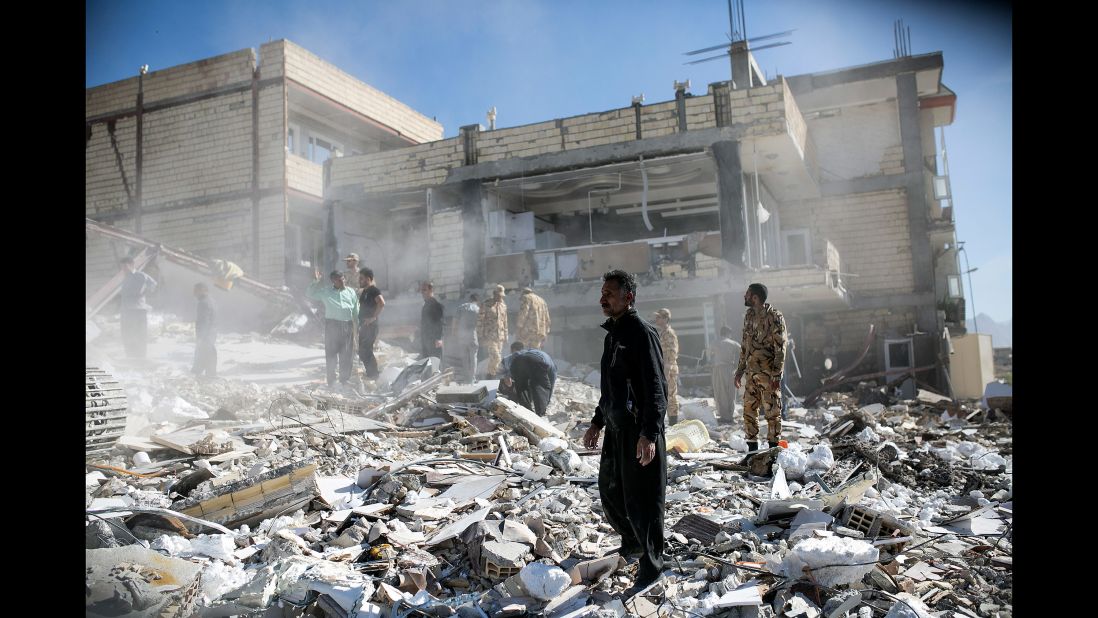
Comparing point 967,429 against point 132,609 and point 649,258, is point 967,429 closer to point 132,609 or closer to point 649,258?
point 649,258

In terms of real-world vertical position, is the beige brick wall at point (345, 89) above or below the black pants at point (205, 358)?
above

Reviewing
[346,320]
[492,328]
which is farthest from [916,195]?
[346,320]

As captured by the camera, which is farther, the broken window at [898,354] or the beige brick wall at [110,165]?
the beige brick wall at [110,165]

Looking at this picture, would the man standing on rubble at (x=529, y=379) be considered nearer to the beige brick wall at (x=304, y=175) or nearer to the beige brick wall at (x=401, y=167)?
the beige brick wall at (x=401, y=167)

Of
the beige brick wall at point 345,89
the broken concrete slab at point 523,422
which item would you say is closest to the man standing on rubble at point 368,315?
the broken concrete slab at point 523,422

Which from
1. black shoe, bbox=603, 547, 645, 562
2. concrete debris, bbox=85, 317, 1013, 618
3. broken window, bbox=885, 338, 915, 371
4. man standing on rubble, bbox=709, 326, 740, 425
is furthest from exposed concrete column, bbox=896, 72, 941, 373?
black shoe, bbox=603, 547, 645, 562

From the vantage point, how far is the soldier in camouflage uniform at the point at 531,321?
400 inches

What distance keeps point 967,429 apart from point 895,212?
10089mm

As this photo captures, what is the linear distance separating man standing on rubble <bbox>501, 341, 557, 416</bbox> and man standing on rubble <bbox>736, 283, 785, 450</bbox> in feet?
9.49

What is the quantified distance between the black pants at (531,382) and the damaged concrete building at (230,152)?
12623 millimetres

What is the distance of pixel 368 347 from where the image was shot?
993 centimetres

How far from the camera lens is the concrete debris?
3289mm

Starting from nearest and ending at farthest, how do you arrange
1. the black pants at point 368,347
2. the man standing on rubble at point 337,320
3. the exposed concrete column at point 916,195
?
the man standing on rubble at point 337,320 → the black pants at point 368,347 → the exposed concrete column at point 916,195

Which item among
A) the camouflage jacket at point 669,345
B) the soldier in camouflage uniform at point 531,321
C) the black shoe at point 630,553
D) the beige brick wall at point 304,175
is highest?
the beige brick wall at point 304,175
